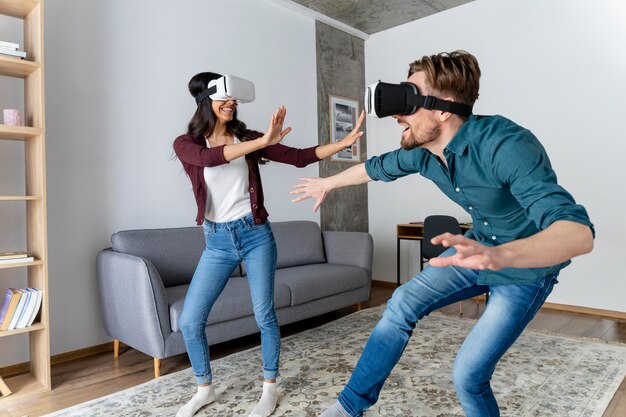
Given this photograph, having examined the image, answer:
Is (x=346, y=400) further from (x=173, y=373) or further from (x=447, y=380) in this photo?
(x=173, y=373)

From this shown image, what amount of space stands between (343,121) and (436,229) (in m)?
1.84

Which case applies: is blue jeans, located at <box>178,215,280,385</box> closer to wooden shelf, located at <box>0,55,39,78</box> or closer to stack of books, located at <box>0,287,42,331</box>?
stack of books, located at <box>0,287,42,331</box>

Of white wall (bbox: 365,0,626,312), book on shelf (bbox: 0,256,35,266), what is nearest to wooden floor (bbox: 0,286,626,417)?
white wall (bbox: 365,0,626,312)

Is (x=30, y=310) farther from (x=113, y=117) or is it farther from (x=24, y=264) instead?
(x=113, y=117)

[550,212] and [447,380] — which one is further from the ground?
[550,212]

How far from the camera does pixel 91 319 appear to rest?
2.95m

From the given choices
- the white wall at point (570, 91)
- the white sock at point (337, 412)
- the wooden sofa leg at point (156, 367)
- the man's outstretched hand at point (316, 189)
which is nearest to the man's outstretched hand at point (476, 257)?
the white sock at point (337, 412)

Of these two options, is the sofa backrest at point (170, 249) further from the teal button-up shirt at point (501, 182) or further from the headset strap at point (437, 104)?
the headset strap at point (437, 104)

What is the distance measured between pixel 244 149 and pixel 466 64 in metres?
0.86

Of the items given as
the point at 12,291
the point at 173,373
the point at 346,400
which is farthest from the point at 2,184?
the point at 346,400

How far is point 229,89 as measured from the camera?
183cm

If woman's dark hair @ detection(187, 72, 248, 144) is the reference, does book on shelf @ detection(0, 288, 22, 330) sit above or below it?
below

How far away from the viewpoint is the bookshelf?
228 cm

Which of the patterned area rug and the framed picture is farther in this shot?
the framed picture
